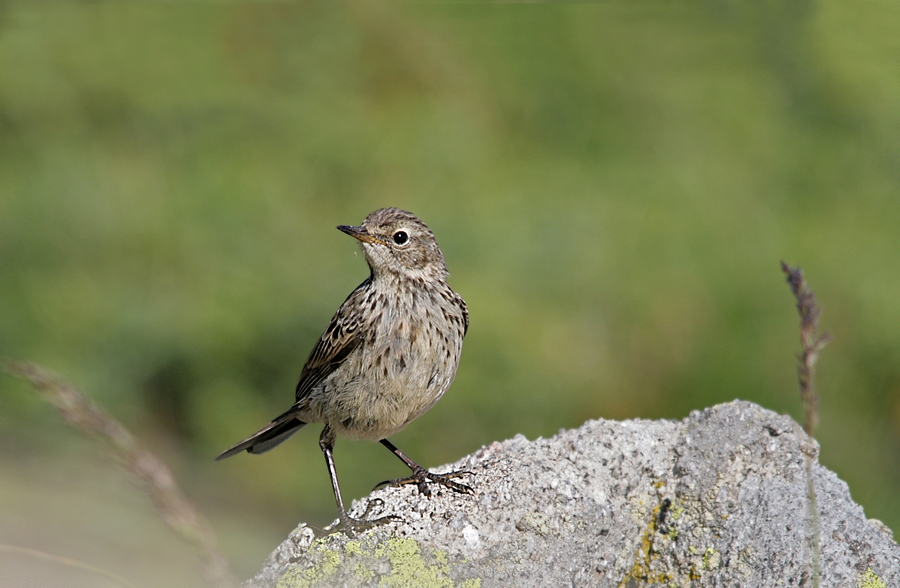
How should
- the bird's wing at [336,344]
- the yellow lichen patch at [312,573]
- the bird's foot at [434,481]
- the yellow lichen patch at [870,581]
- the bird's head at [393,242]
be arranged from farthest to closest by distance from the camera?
the bird's head at [393,242]
the bird's wing at [336,344]
the bird's foot at [434,481]
the yellow lichen patch at [312,573]
the yellow lichen patch at [870,581]

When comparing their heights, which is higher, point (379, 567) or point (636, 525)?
point (636, 525)

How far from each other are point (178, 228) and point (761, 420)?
8181 mm

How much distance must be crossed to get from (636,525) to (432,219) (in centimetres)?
709

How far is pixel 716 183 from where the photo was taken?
11914mm

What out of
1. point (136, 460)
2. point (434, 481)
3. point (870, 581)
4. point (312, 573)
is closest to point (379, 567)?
point (312, 573)

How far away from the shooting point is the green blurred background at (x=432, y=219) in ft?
29.6

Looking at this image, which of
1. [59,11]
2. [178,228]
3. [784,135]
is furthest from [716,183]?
[59,11]

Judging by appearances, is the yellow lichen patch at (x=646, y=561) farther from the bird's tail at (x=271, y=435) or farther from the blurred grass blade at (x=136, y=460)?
the bird's tail at (x=271, y=435)

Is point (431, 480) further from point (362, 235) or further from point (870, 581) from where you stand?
point (870, 581)

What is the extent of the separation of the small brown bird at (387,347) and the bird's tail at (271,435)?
0.5 inches

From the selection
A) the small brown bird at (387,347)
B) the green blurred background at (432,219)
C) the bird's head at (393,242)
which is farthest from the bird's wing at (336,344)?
the green blurred background at (432,219)

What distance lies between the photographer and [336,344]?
546 cm

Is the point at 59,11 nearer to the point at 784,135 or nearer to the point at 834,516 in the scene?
the point at 784,135

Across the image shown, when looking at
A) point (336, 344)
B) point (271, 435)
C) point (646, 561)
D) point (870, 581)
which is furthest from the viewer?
point (271, 435)
